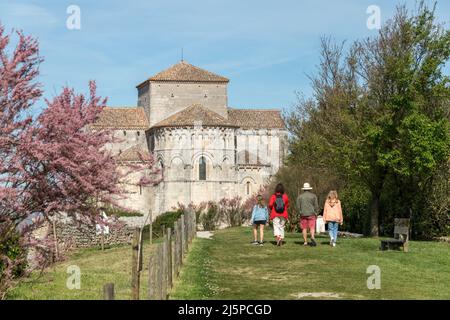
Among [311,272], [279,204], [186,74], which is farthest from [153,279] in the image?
[186,74]

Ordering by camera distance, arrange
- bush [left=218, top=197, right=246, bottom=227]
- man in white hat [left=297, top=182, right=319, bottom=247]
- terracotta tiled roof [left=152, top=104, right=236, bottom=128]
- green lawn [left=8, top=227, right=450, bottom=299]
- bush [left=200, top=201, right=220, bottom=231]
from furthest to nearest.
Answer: terracotta tiled roof [left=152, top=104, right=236, bottom=128]
bush [left=218, top=197, right=246, bottom=227]
bush [left=200, top=201, right=220, bottom=231]
man in white hat [left=297, top=182, right=319, bottom=247]
green lawn [left=8, top=227, right=450, bottom=299]

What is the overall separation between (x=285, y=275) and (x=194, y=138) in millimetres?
52571

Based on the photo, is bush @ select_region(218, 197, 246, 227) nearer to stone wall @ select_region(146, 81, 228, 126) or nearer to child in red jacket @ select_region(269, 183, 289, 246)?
stone wall @ select_region(146, 81, 228, 126)

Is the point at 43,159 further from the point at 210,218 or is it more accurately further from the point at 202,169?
the point at 202,169

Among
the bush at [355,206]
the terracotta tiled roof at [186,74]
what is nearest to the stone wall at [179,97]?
the terracotta tiled roof at [186,74]

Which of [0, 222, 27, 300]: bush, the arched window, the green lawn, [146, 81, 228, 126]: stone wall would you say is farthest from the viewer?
[146, 81, 228, 126]: stone wall

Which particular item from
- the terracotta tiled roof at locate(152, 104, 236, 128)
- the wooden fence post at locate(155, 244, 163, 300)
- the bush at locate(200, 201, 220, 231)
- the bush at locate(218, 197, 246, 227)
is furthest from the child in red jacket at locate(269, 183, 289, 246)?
the terracotta tiled roof at locate(152, 104, 236, 128)

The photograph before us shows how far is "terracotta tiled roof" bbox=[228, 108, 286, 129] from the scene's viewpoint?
75.7 metres

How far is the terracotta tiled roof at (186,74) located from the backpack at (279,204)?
52.3 m

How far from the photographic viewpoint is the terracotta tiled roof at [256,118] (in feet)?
248

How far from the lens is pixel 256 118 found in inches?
3017

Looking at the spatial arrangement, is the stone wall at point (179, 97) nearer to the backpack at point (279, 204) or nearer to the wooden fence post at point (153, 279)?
the backpack at point (279, 204)
